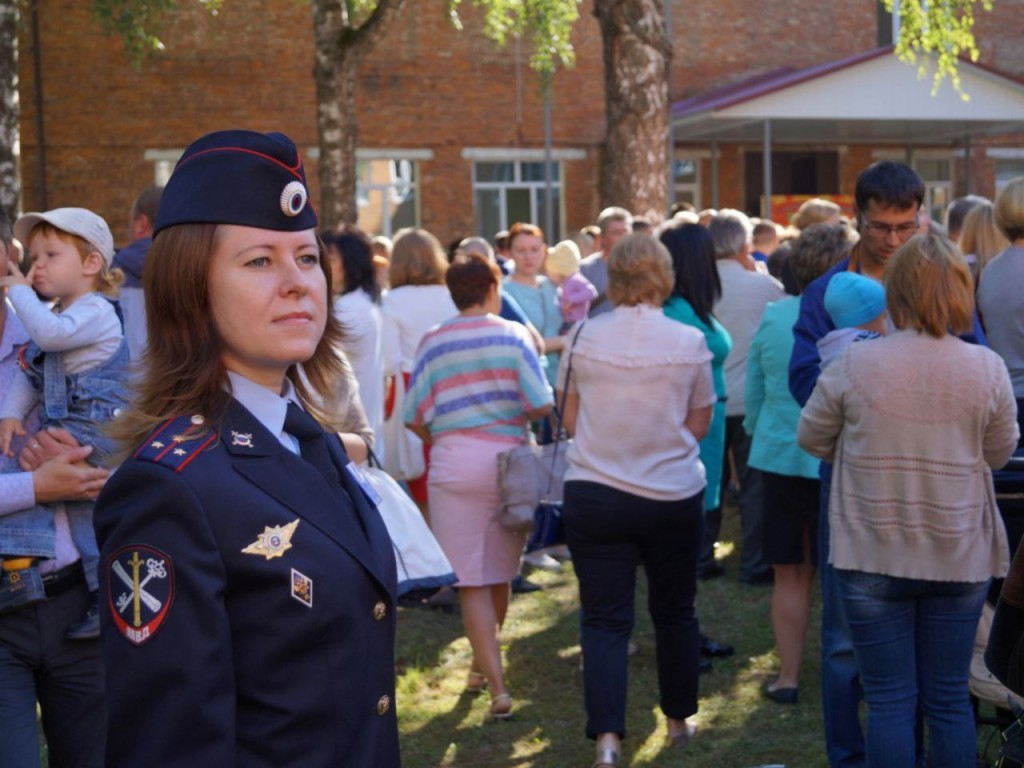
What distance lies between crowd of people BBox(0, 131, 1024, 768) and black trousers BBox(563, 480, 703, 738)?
1 centimetres

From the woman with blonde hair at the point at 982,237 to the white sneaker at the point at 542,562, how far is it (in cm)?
338

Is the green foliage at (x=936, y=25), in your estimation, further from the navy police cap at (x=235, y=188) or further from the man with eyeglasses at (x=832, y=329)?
the navy police cap at (x=235, y=188)

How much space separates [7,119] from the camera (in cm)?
1013

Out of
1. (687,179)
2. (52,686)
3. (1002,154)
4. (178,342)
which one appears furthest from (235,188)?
(1002,154)

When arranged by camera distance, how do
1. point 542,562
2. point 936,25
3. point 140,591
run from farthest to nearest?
point 936,25
point 542,562
point 140,591

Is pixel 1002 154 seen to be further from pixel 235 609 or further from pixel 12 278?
pixel 235 609

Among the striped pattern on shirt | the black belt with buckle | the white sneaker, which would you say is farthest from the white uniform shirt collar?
the white sneaker

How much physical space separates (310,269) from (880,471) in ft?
8.05

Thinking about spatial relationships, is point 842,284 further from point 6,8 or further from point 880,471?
point 6,8

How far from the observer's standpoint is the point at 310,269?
2078 mm

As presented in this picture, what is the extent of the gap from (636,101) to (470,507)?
7319mm

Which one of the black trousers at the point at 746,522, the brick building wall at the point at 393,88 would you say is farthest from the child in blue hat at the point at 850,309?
the brick building wall at the point at 393,88

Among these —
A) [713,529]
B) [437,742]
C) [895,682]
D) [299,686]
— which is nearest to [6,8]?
[713,529]

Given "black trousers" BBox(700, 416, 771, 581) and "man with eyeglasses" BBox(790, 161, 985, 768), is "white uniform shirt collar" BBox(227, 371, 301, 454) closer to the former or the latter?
"man with eyeglasses" BBox(790, 161, 985, 768)
